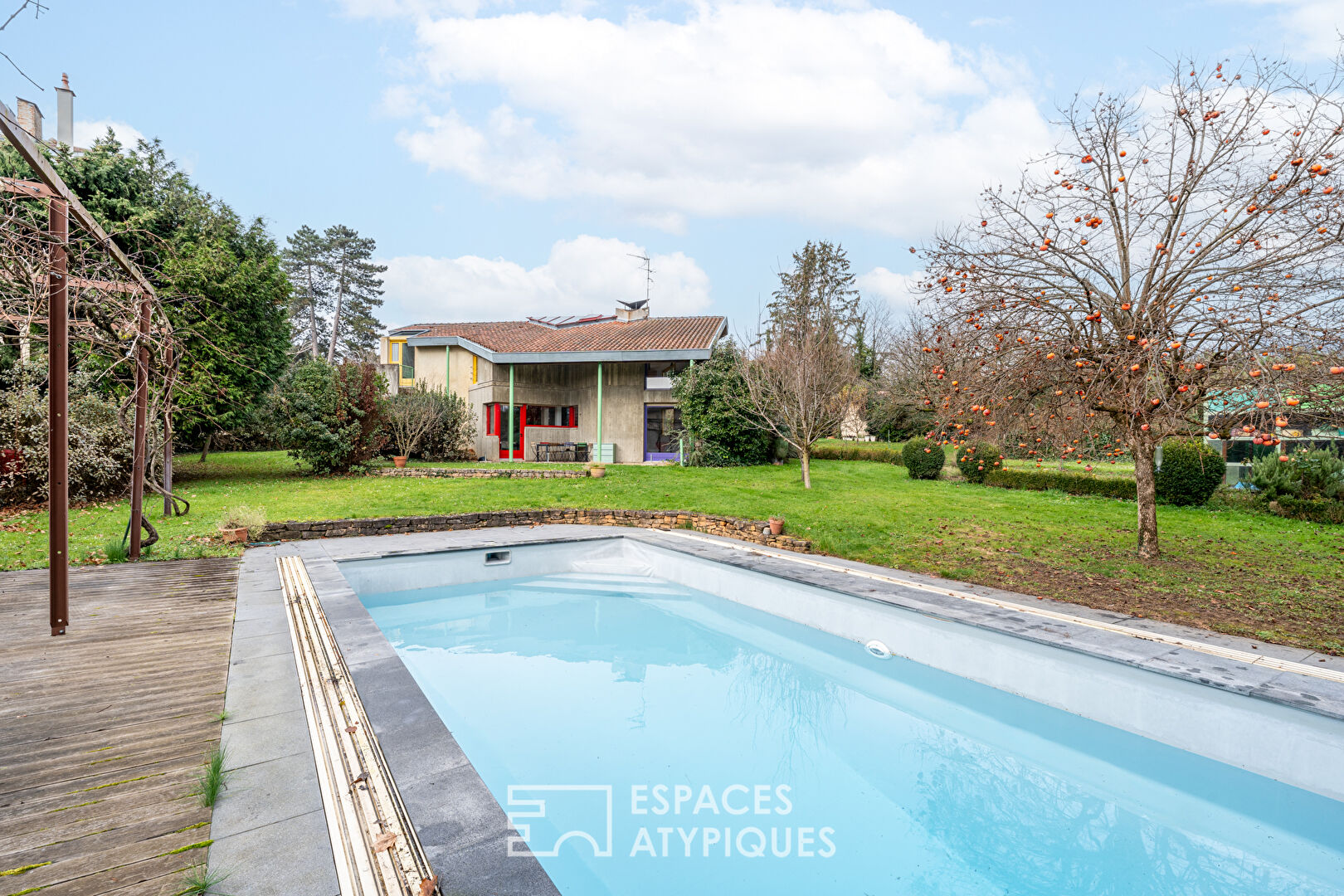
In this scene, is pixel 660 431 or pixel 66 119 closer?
pixel 66 119

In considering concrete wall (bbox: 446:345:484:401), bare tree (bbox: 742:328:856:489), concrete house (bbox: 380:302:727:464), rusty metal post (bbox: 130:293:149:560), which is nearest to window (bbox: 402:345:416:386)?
concrete house (bbox: 380:302:727:464)

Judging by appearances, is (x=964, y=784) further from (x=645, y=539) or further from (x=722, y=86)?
(x=722, y=86)

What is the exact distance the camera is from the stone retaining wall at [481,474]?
Result: 1592cm

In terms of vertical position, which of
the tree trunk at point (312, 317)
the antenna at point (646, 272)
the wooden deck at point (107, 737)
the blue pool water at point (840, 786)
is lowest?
the blue pool water at point (840, 786)

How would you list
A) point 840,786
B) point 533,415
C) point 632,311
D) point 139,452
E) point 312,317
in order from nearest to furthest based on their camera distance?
point 840,786 → point 139,452 → point 533,415 → point 632,311 → point 312,317

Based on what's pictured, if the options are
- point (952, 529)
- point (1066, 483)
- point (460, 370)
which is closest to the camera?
point (952, 529)

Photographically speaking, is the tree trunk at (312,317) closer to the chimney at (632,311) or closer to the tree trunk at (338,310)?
the tree trunk at (338,310)

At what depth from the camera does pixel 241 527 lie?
28.5 ft

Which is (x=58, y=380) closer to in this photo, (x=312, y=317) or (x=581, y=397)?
(x=581, y=397)

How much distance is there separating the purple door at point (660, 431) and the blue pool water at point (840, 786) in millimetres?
14887

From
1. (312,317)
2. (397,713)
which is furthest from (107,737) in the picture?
(312,317)

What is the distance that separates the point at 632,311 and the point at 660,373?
585 centimetres
